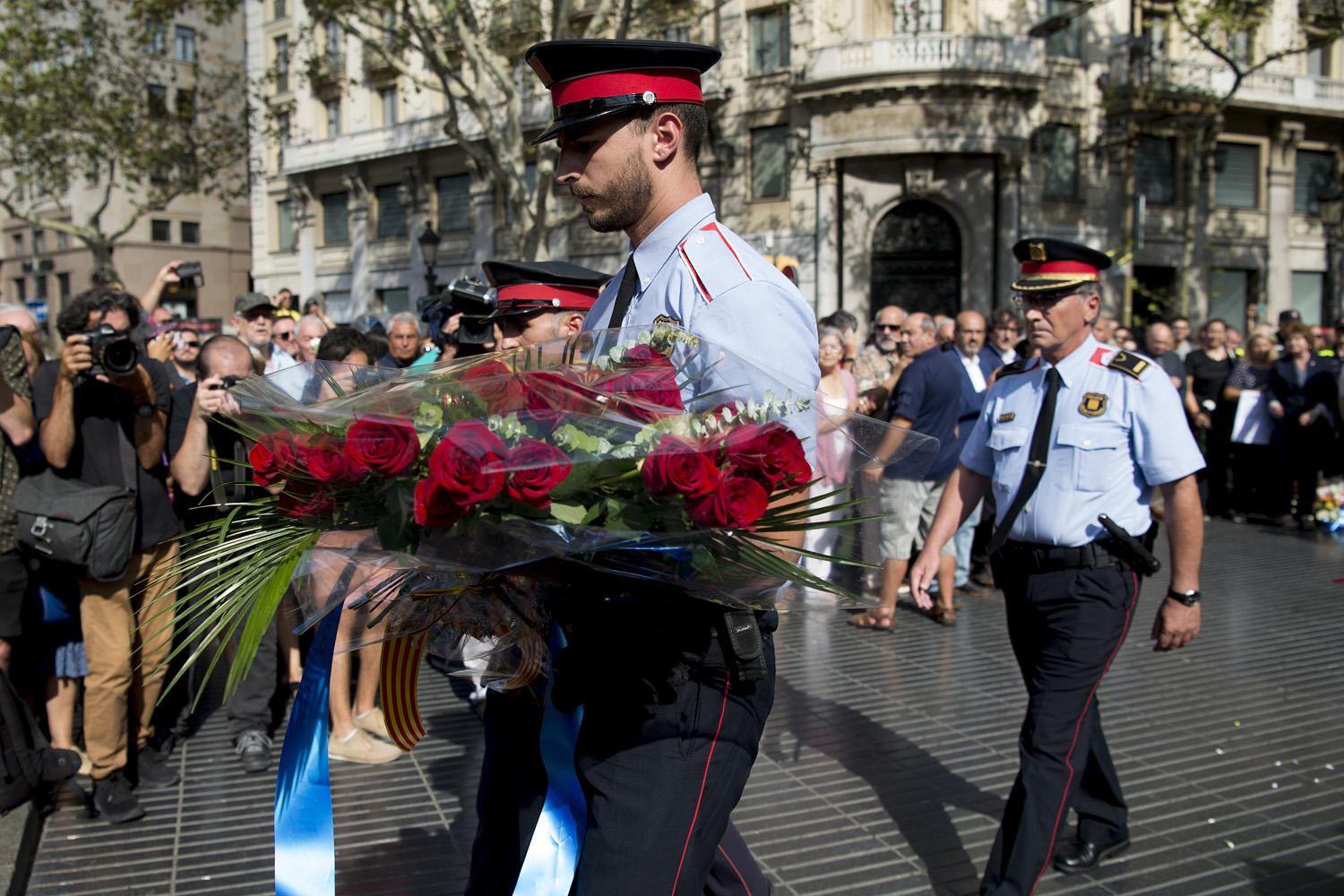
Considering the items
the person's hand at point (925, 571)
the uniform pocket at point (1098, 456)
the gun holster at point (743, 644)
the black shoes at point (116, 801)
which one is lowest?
the black shoes at point (116, 801)

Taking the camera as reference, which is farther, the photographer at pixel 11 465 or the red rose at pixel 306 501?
the photographer at pixel 11 465

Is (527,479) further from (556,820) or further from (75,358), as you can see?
(75,358)

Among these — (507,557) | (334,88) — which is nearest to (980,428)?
(507,557)

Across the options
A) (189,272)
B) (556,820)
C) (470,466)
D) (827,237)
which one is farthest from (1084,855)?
(827,237)

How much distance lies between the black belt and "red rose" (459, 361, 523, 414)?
2.40 metres

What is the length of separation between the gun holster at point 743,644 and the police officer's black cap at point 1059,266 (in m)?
2.51

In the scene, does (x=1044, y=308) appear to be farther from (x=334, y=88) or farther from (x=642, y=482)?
(x=334, y=88)

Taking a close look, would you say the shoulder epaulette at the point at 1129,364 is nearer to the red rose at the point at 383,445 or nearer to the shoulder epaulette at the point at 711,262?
the shoulder epaulette at the point at 711,262

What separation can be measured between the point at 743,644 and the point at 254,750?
3.84 meters

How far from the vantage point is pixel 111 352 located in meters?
4.30

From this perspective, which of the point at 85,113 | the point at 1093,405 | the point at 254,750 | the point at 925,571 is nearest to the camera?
the point at 1093,405

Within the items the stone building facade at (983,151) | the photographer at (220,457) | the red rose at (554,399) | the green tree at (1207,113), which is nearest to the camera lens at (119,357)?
the photographer at (220,457)

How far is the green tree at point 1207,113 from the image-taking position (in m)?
23.4

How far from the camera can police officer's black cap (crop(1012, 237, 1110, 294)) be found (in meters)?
3.97
